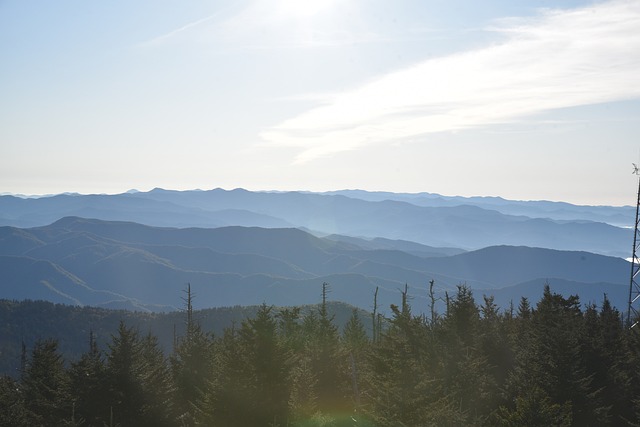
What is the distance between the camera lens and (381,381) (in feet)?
76.1

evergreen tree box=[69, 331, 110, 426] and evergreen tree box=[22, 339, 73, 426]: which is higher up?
evergreen tree box=[69, 331, 110, 426]

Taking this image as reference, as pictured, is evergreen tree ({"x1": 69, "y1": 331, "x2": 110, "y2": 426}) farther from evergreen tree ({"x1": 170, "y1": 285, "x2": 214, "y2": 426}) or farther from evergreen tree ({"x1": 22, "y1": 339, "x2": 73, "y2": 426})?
evergreen tree ({"x1": 170, "y1": 285, "x2": 214, "y2": 426})

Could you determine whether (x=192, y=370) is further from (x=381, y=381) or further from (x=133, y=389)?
(x=381, y=381)

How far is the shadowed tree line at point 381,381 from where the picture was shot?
21875 millimetres

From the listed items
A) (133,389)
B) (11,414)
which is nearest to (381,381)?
(133,389)

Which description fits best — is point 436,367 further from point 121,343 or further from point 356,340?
point 356,340

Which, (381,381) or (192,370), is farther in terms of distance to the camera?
(192,370)

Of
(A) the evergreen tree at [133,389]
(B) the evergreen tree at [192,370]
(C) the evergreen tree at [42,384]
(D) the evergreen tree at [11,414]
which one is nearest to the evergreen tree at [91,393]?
(A) the evergreen tree at [133,389]

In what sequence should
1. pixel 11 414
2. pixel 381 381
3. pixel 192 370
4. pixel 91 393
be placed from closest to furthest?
pixel 381 381
pixel 91 393
pixel 11 414
pixel 192 370

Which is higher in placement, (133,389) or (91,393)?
(133,389)

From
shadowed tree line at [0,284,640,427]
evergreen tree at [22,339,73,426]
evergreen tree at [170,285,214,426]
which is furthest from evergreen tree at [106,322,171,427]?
evergreen tree at [170,285,214,426]

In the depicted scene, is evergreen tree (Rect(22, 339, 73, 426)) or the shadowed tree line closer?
the shadowed tree line

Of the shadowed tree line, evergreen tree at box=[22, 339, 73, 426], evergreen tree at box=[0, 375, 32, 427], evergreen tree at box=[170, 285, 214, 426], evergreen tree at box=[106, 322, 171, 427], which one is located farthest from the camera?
evergreen tree at box=[170, 285, 214, 426]

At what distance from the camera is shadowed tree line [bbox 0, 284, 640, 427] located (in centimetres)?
2188
